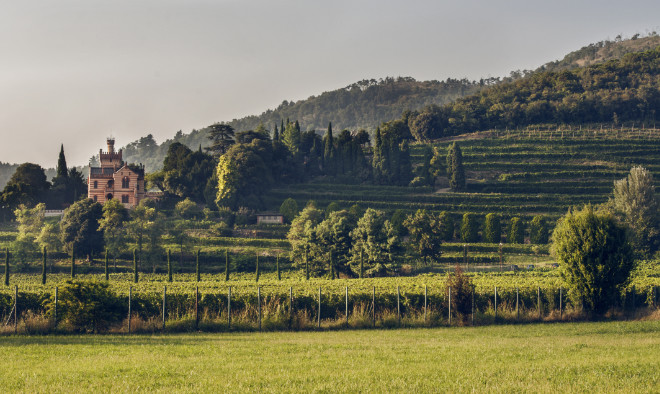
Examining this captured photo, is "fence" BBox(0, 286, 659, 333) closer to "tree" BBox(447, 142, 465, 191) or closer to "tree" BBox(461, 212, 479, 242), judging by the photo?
"tree" BBox(461, 212, 479, 242)

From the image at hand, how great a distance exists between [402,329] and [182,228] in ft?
200

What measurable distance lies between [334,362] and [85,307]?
13.5m

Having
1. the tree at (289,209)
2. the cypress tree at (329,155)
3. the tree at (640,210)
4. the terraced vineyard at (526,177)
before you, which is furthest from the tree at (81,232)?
the tree at (640,210)

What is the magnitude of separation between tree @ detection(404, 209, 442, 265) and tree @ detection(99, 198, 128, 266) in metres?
33.5

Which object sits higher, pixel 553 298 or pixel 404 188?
pixel 404 188

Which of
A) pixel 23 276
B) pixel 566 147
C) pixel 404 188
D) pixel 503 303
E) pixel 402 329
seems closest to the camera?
pixel 402 329

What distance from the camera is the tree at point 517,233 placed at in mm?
85812

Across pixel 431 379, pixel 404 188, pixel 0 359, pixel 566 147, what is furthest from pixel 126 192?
pixel 431 379

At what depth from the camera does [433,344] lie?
24.9m

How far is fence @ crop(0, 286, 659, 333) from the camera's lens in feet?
98.5

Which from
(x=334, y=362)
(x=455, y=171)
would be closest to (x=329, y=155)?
(x=455, y=171)

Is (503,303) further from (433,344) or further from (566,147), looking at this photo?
(566,147)

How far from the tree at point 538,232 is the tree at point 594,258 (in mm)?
46575

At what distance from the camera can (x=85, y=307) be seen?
1126 inches
